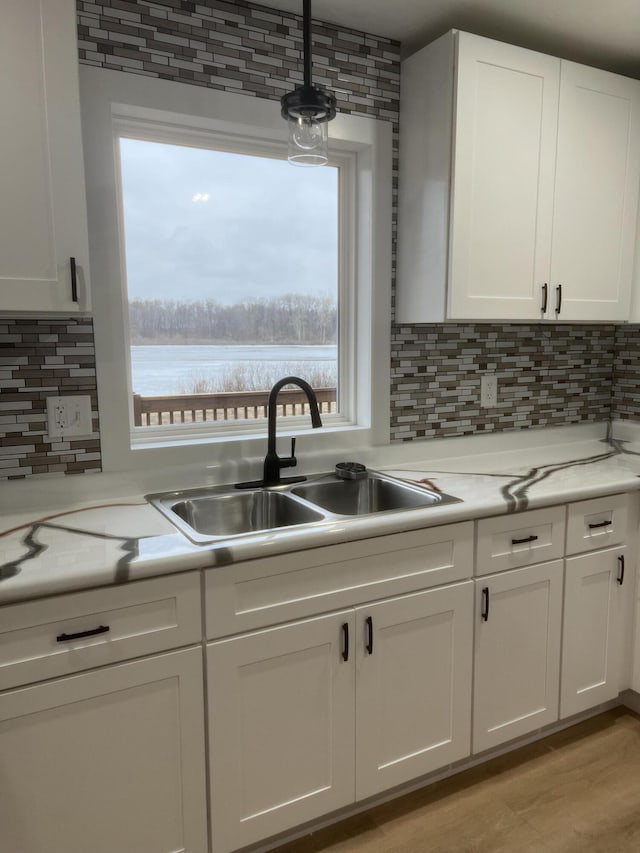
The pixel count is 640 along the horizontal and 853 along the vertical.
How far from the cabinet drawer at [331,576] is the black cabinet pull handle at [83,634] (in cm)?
23

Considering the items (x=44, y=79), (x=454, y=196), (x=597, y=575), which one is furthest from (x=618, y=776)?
(x=44, y=79)

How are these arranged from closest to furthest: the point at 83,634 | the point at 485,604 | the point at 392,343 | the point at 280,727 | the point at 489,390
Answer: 1. the point at 83,634
2. the point at 280,727
3. the point at 485,604
4. the point at 392,343
5. the point at 489,390

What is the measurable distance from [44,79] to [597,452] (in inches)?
92.8

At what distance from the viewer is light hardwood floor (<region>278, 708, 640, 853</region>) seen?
5.71ft

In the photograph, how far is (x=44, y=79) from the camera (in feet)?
4.72

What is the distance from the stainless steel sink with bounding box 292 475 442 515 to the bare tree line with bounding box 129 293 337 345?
56 cm

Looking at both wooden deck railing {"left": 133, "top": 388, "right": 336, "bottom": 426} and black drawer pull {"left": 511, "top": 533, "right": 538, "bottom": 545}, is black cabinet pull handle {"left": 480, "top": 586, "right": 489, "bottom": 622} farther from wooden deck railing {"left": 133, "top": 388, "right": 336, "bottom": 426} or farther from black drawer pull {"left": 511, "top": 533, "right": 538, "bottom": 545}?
wooden deck railing {"left": 133, "top": 388, "right": 336, "bottom": 426}

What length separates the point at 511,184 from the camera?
6.84ft

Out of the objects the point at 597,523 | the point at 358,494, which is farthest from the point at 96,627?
the point at 597,523

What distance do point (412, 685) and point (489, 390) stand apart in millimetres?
1241

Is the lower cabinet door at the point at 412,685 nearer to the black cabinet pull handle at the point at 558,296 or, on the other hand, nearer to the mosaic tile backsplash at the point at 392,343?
the mosaic tile backsplash at the point at 392,343

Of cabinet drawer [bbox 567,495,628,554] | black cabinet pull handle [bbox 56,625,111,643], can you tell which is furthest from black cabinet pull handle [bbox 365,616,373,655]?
cabinet drawer [bbox 567,495,628,554]

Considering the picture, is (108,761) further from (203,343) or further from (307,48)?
(307,48)

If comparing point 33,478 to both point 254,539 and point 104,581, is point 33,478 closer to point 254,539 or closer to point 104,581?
point 104,581
